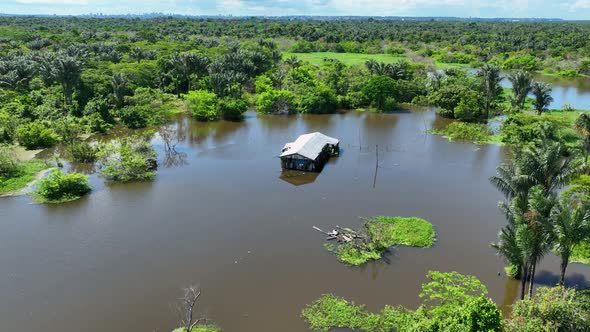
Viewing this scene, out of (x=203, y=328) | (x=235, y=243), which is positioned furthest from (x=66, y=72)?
(x=203, y=328)

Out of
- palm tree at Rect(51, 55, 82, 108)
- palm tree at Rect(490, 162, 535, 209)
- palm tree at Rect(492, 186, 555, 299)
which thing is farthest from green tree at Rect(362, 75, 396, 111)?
palm tree at Rect(492, 186, 555, 299)

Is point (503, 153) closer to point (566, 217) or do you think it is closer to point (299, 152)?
point (299, 152)

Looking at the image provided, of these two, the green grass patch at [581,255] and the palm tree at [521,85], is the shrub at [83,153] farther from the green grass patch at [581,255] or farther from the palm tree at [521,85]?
the palm tree at [521,85]

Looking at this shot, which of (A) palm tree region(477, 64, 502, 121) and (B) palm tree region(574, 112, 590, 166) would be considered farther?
(A) palm tree region(477, 64, 502, 121)

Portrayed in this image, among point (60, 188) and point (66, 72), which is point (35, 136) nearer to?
point (66, 72)

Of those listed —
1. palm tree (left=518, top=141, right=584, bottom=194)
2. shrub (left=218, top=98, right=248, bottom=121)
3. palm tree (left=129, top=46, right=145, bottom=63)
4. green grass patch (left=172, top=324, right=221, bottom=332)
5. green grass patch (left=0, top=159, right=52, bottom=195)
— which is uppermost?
palm tree (left=129, top=46, right=145, bottom=63)

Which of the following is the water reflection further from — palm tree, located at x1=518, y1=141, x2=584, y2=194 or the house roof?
palm tree, located at x1=518, y1=141, x2=584, y2=194

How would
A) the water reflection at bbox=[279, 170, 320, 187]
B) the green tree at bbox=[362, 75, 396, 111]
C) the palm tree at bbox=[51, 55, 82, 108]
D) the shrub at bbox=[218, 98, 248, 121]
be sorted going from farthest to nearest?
the green tree at bbox=[362, 75, 396, 111] < the shrub at bbox=[218, 98, 248, 121] < the palm tree at bbox=[51, 55, 82, 108] < the water reflection at bbox=[279, 170, 320, 187]
